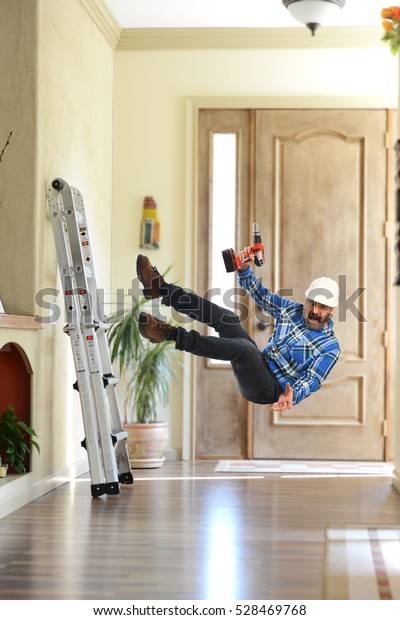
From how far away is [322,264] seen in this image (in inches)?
284

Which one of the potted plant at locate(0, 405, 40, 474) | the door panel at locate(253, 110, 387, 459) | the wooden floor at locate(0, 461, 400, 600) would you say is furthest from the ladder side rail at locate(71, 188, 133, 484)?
the door panel at locate(253, 110, 387, 459)

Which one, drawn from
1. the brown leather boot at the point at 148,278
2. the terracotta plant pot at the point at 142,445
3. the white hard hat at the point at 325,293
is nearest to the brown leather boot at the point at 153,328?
the brown leather boot at the point at 148,278

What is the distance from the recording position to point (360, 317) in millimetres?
7199

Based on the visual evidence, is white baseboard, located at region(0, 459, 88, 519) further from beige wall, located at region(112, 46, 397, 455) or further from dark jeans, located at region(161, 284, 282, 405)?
beige wall, located at region(112, 46, 397, 455)

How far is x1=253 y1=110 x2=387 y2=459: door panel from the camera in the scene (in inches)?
282

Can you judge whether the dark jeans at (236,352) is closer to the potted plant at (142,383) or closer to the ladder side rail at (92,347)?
the ladder side rail at (92,347)

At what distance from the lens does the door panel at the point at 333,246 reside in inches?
282

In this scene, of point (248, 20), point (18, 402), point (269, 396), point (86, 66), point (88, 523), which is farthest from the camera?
point (248, 20)

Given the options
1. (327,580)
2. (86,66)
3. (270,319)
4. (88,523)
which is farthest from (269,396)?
(86,66)

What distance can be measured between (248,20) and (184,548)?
434 cm

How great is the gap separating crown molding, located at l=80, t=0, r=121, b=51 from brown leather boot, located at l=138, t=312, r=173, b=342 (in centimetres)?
267

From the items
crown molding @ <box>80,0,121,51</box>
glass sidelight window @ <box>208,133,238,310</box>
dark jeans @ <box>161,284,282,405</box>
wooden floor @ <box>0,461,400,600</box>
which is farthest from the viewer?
glass sidelight window @ <box>208,133,238,310</box>

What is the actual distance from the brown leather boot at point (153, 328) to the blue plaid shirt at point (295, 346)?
0.62 meters

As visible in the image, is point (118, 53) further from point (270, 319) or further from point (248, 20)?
point (270, 319)
